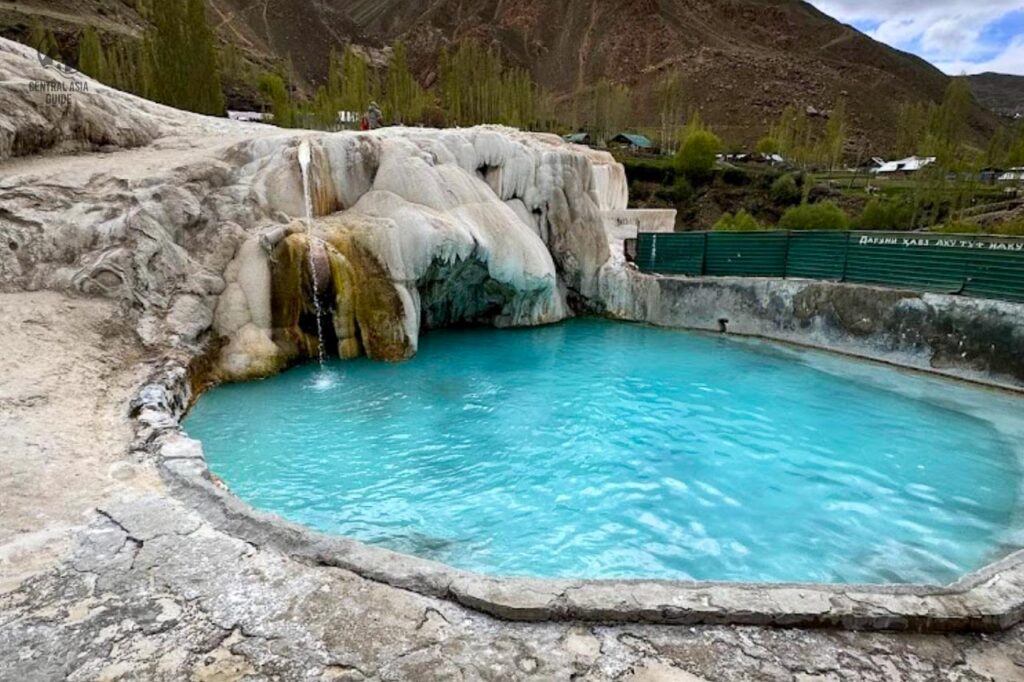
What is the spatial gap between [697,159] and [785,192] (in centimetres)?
761

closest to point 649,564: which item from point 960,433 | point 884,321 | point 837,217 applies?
point 960,433

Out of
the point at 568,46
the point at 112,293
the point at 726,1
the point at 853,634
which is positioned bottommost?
the point at 853,634

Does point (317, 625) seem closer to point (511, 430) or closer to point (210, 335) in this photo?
point (511, 430)

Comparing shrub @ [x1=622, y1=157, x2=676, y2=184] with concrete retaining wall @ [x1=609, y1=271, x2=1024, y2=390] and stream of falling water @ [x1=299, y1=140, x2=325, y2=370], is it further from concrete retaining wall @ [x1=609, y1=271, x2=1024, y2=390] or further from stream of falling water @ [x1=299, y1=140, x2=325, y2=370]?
stream of falling water @ [x1=299, y1=140, x2=325, y2=370]

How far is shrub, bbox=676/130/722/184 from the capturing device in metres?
50.2

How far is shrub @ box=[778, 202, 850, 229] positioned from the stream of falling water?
24.3 metres

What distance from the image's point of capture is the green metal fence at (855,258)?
38.4 ft

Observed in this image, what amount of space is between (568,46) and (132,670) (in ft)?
505

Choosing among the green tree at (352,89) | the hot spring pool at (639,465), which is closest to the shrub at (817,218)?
the hot spring pool at (639,465)

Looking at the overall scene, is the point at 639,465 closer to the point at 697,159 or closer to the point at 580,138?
the point at 697,159

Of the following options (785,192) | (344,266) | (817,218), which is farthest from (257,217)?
(785,192)

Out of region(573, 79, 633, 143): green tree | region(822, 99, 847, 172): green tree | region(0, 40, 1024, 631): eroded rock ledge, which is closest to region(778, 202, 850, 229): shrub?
region(0, 40, 1024, 631): eroded rock ledge

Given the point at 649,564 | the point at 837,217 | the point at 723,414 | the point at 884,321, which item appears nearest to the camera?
the point at 649,564

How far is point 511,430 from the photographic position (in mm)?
8828
